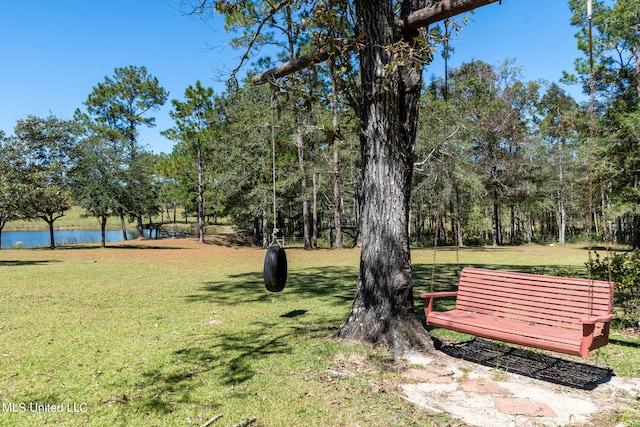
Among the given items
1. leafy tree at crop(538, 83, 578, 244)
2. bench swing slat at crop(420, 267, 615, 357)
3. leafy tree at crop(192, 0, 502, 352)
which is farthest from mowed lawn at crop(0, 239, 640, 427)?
leafy tree at crop(538, 83, 578, 244)

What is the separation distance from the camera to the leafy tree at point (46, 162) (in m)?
22.6

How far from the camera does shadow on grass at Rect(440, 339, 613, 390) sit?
3.97 meters

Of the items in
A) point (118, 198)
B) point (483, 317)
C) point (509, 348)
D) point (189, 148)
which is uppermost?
point (189, 148)

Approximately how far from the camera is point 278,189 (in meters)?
27.5

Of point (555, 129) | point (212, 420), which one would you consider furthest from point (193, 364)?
point (555, 129)

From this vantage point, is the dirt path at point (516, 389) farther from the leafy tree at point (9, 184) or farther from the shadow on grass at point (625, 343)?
the leafy tree at point (9, 184)

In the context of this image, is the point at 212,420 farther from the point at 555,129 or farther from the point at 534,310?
the point at 555,129

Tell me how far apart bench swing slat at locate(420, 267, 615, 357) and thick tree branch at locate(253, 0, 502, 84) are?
307 cm

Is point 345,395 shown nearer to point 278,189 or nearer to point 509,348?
point 509,348

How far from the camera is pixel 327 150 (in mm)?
26266

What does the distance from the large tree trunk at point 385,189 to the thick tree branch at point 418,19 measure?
0.19 meters

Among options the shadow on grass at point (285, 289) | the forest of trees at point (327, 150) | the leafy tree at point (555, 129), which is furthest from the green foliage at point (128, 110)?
the leafy tree at point (555, 129)

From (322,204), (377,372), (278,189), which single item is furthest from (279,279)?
(322,204)

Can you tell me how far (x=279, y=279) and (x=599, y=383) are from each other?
375cm
